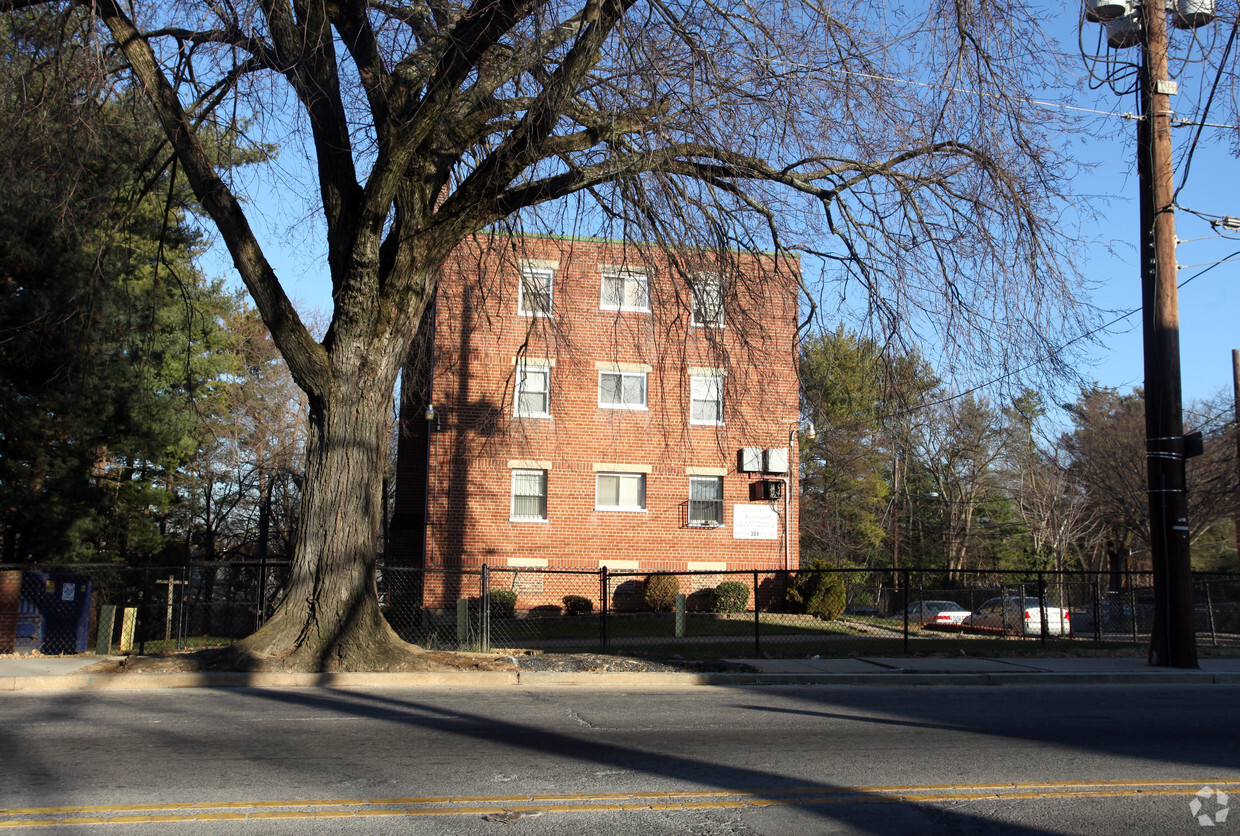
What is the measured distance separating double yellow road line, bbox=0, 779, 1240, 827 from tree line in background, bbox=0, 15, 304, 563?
315 inches

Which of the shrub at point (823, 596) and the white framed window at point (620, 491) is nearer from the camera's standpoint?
the shrub at point (823, 596)

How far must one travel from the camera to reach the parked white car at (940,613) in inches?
1196

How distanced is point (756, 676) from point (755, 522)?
13953mm

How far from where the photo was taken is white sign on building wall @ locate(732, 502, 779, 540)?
25.9 meters

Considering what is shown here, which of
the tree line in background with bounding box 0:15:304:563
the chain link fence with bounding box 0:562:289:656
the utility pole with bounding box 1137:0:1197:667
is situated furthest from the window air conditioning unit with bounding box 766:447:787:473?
the tree line in background with bounding box 0:15:304:563

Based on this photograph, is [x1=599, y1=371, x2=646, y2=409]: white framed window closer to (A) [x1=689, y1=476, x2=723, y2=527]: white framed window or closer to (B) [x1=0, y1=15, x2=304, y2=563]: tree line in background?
(A) [x1=689, y1=476, x2=723, y2=527]: white framed window

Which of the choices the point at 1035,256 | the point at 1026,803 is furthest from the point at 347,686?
the point at 1035,256

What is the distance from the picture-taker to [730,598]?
24562 millimetres

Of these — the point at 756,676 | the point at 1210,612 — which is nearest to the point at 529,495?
the point at 756,676

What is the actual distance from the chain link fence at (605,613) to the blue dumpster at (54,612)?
0.03 metres

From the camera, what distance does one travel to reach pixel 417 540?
27812 mm

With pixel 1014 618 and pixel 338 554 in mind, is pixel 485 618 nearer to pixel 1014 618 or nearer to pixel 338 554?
pixel 338 554

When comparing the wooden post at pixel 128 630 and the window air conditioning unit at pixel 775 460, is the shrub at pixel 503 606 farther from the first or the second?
the window air conditioning unit at pixel 775 460

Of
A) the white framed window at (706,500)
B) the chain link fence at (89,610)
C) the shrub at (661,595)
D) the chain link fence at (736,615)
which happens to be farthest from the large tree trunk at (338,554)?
the white framed window at (706,500)
